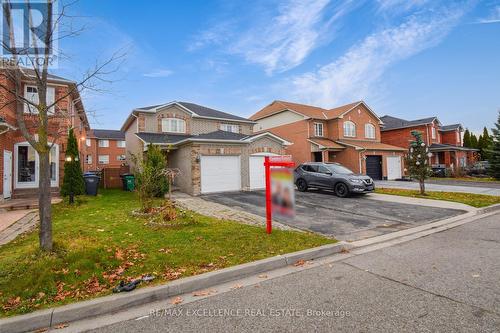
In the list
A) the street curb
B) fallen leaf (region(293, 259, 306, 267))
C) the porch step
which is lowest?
fallen leaf (region(293, 259, 306, 267))

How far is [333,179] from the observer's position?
1387cm

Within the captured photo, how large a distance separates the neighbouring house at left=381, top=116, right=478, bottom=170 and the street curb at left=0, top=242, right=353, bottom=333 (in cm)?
3285

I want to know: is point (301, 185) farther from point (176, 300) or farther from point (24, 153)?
point (24, 153)

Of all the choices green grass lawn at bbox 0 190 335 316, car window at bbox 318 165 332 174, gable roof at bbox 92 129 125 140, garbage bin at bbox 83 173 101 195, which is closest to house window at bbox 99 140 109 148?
gable roof at bbox 92 129 125 140

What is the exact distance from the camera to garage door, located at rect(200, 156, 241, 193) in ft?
47.9

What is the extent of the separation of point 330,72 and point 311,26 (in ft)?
18.1

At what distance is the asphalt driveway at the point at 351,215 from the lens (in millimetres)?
7109

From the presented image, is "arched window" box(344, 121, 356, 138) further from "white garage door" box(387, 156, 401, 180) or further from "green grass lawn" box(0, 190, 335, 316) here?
"green grass lawn" box(0, 190, 335, 316)

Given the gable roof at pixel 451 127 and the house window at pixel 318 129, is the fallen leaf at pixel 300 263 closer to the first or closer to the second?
the house window at pixel 318 129

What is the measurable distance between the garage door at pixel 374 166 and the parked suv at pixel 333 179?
445 inches

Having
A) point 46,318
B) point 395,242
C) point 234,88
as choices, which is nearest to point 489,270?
point 395,242

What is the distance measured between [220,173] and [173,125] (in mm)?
7944

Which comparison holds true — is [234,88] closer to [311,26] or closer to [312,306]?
[311,26]

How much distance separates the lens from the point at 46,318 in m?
2.95
